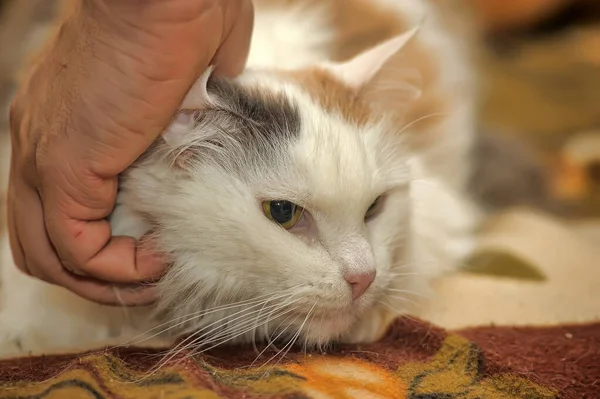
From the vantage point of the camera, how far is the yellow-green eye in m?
1.00

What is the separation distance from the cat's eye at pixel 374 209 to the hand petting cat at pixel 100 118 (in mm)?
342

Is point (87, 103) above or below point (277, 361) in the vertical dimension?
above

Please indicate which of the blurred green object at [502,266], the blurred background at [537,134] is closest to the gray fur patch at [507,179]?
the blurred background at [537,134]

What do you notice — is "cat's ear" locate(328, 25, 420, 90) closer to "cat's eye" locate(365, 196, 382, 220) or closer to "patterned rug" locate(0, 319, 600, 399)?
"cat's eye" locate(365, 196, 382, 220)

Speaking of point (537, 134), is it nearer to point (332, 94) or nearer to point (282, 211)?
point (332, 94)

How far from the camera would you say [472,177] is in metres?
2.09

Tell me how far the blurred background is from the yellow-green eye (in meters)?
0.46

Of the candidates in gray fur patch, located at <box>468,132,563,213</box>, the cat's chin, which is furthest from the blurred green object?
the cat's chin

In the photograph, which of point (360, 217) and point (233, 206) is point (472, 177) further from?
point (233, 206)

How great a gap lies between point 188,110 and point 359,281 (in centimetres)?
38

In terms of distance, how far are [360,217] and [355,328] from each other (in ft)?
0.74

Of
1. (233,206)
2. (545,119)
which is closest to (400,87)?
(233,206)

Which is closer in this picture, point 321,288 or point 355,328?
point 321,288

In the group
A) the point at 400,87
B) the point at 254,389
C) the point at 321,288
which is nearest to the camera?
the point at 254,389
